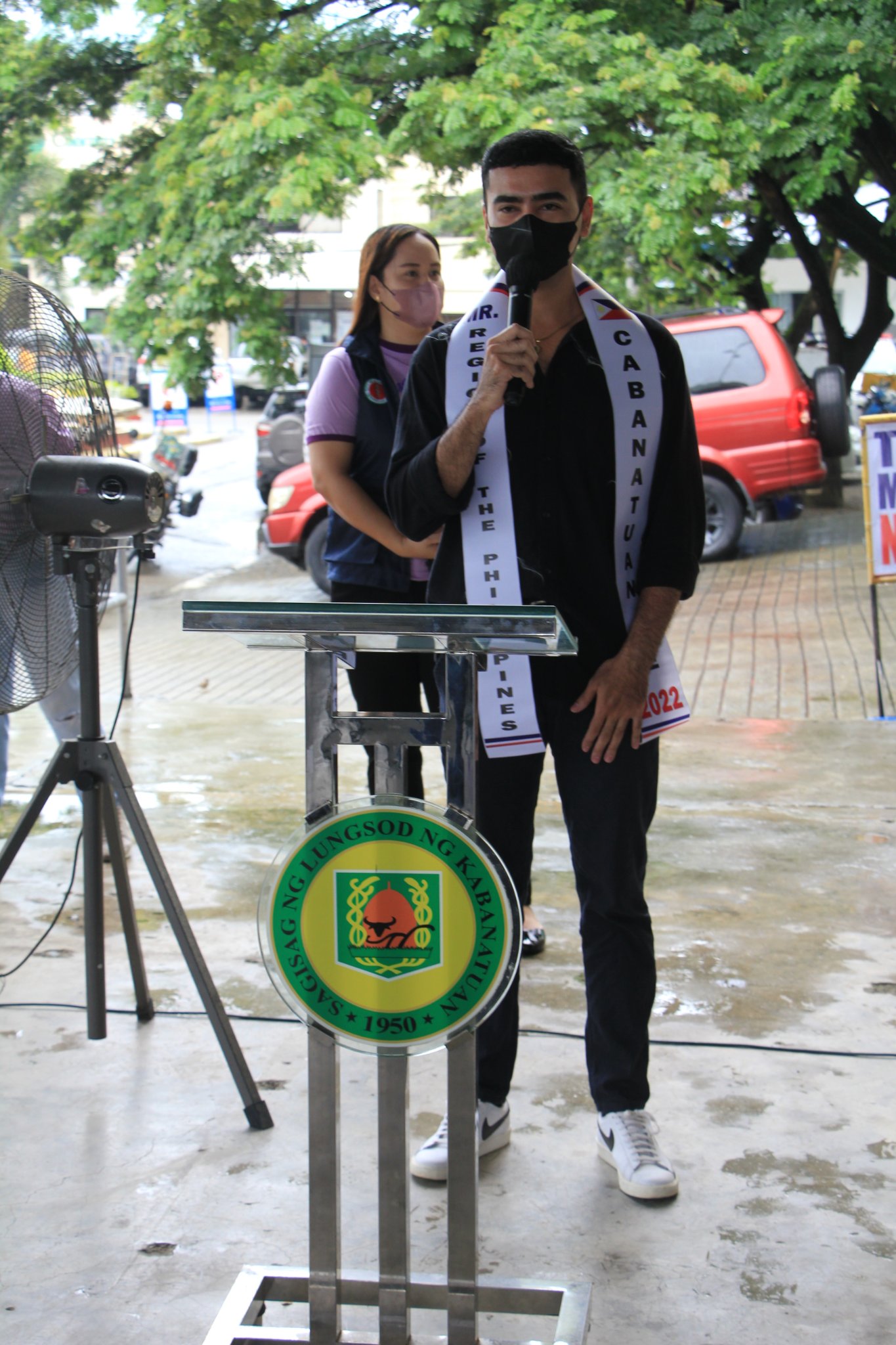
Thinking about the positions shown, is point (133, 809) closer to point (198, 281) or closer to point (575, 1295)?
point (575, 1295)

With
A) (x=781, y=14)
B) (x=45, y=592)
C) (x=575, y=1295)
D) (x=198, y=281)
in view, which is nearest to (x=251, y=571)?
(x=198, y=281)

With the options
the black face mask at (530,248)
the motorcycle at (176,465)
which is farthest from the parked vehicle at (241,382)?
the black face mask at (530,248)

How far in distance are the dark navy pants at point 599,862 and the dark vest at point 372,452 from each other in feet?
3.16

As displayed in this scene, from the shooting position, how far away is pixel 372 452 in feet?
11.3

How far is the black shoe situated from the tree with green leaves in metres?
7.34

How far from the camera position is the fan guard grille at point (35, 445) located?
282 cm

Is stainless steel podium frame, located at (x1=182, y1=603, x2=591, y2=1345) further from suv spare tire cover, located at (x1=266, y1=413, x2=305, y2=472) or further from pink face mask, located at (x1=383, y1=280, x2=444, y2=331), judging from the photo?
suv spare tire cover, located at (x1=266, y1=413, x2=305, y2=472)

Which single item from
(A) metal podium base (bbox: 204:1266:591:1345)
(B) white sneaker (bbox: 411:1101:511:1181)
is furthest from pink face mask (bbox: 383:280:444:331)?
(A) metal podium base (bbox: 204:1266:591:1345)

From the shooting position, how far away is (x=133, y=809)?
2.96 m

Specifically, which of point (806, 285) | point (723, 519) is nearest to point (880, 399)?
point (723, 519)

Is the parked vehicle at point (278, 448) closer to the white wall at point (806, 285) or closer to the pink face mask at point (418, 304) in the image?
the pink face mask at point (418, 304)

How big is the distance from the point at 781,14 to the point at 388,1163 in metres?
9.61

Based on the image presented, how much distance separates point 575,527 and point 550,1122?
1.28 meters

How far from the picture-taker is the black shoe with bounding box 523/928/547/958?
150 inches
